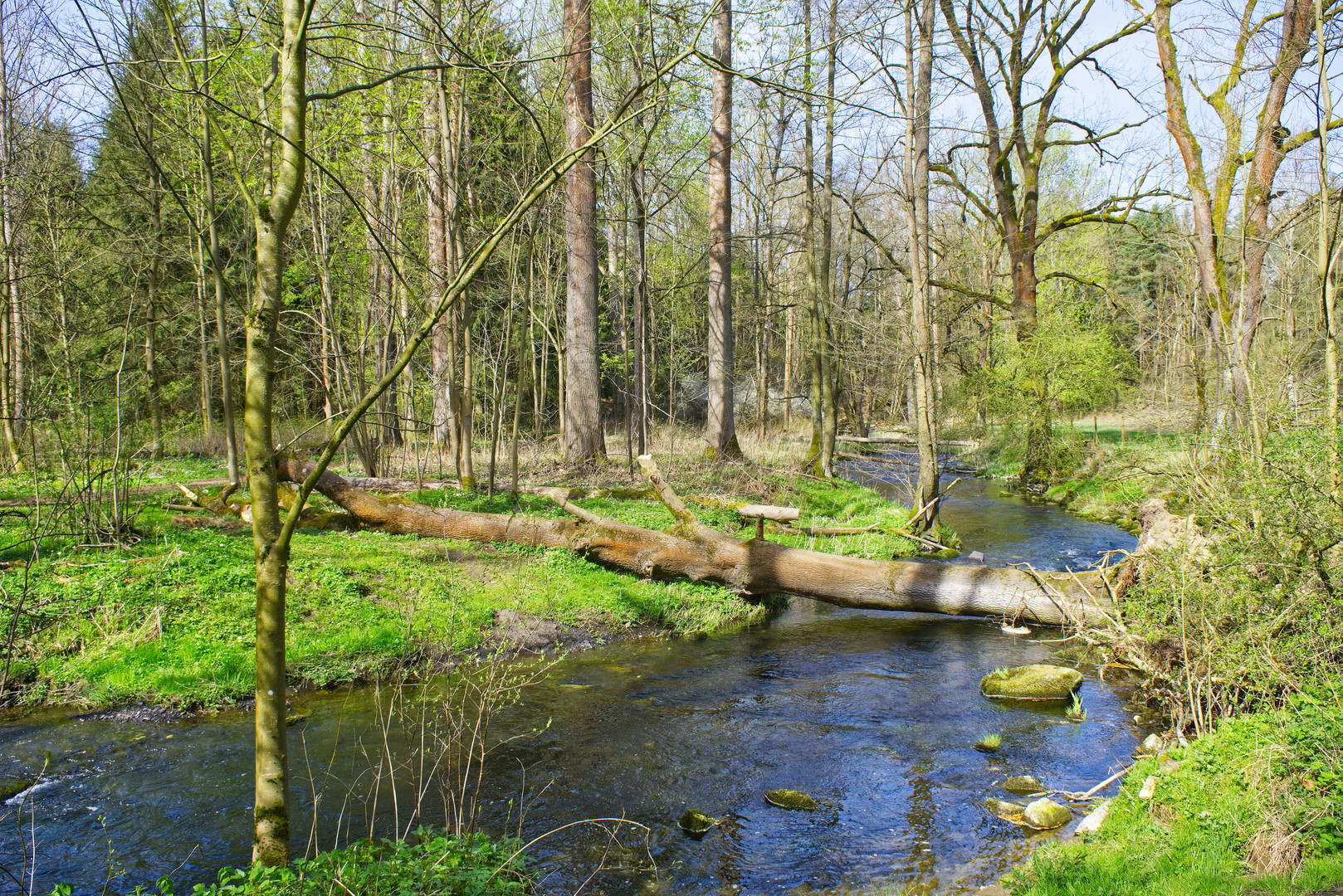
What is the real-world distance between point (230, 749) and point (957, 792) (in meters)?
5.38

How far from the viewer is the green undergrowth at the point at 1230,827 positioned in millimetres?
3924

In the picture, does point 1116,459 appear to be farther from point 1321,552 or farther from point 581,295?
point 1321,552

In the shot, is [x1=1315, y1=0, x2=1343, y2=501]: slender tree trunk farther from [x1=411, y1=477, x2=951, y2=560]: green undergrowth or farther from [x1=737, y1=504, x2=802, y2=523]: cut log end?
[x1=411, y1=477, x2=951, y2=560]: green undergrowth

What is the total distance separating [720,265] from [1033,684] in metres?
12.7

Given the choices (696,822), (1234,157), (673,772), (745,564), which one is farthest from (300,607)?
(1234,157)

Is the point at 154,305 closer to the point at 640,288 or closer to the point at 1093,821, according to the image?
the point at 640,288

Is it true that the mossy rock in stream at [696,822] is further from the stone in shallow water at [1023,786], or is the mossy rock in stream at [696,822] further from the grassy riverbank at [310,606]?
the grassy riverbank at [310,606]

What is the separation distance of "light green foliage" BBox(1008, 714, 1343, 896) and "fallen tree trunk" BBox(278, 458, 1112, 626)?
12.6 feet

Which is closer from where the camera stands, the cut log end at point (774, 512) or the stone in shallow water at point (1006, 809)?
the stone in shallow water at point (1006, 809)

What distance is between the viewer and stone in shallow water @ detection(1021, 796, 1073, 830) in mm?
5305

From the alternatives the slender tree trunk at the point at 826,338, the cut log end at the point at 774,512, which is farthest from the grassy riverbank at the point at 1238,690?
the slender tree trunk at the point at 826,338

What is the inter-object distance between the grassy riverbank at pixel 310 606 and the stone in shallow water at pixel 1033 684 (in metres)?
3.32

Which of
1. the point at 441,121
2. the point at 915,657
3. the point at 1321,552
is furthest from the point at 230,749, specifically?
the point at 441,121

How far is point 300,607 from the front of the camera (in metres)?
8.20
